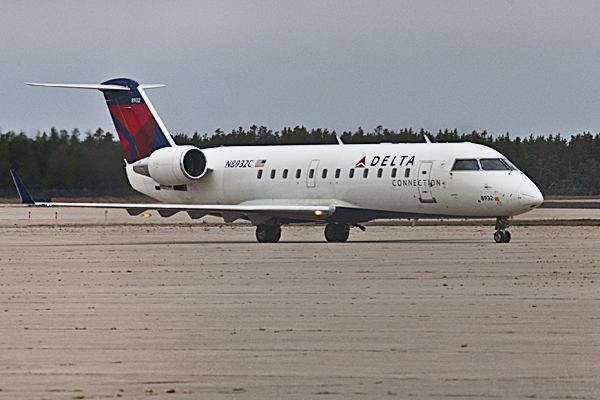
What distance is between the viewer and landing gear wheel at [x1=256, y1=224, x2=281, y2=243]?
31625 millimetres

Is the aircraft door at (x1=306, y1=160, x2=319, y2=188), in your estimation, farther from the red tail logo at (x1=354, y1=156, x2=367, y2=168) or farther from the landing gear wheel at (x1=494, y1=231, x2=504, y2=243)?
the landing gear wheel at (x1=494, y1=231, x2=504, y2=243)

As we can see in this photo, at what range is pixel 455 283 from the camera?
51.6 feet

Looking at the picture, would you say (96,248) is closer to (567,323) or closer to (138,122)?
(138,122)

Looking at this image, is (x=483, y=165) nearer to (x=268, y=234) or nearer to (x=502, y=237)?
(x=502, y=237)

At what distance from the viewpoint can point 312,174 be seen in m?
32.0

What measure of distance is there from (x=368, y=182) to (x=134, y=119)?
9.98 meters

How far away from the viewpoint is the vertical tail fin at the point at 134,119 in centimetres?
3556

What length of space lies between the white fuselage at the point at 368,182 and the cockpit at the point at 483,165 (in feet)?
0.34

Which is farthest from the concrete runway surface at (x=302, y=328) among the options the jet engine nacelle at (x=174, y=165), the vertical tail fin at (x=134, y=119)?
the vertical tail fin at (x=134, y=119)

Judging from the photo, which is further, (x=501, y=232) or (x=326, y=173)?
(x=326, y=173)

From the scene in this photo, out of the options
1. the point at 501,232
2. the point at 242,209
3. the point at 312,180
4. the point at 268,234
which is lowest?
the point at 268,234

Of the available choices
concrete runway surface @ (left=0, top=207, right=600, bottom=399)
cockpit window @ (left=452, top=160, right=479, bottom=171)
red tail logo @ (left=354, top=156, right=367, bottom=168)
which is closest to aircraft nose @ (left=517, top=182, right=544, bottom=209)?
cockpit window @ (left=452, top=160, right=479, bottom=171)

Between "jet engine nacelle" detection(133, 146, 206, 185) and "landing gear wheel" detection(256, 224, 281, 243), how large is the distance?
3.93 meters

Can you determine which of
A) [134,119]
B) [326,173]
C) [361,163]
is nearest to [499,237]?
[361,163]
